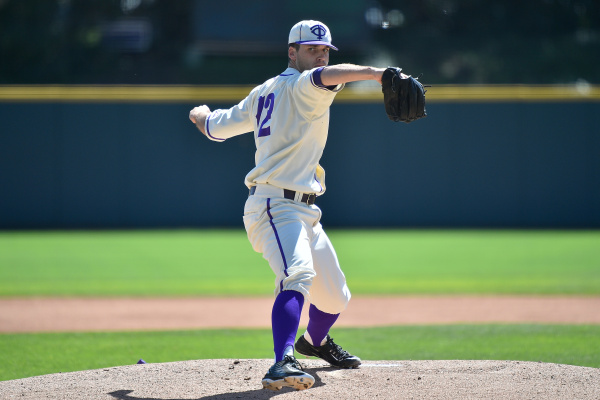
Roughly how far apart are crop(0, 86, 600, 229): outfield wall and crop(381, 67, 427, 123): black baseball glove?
35.0 feet

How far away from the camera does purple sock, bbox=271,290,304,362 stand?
328 centimetres

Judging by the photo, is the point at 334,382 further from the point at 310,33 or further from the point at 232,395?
the point at 310,33

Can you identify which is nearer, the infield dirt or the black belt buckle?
the infield dirt

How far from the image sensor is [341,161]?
14008 mm

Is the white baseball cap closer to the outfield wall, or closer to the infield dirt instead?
the infield dirt

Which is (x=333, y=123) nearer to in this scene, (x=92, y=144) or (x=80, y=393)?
(x=92, y=144)

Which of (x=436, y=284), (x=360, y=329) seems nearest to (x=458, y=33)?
(x=436, y=284)

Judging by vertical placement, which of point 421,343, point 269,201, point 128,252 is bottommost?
point 128,252

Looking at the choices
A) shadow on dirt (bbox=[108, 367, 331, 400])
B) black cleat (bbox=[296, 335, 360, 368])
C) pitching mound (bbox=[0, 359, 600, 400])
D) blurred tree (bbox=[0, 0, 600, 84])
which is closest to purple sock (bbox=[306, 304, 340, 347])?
black cleat (bbox=[296, 335, 360, 368])

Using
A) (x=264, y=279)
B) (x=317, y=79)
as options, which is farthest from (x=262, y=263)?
(x=317, y=79)

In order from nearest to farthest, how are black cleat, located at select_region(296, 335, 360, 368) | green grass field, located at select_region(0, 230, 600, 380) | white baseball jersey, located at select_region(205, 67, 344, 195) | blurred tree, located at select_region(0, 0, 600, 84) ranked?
white baseball jersey, located at select_region(205, 67, 344, 195) → black cleat, located at select_region(296, 335, 360, 368) → green grass field, located at select_region(0, 230, 600, 380) → blurred tree, located at select_region(0, 0, 600, 84)

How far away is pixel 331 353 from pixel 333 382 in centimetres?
41

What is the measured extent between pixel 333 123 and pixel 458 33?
6.35 meters

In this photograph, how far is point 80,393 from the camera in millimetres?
3336
